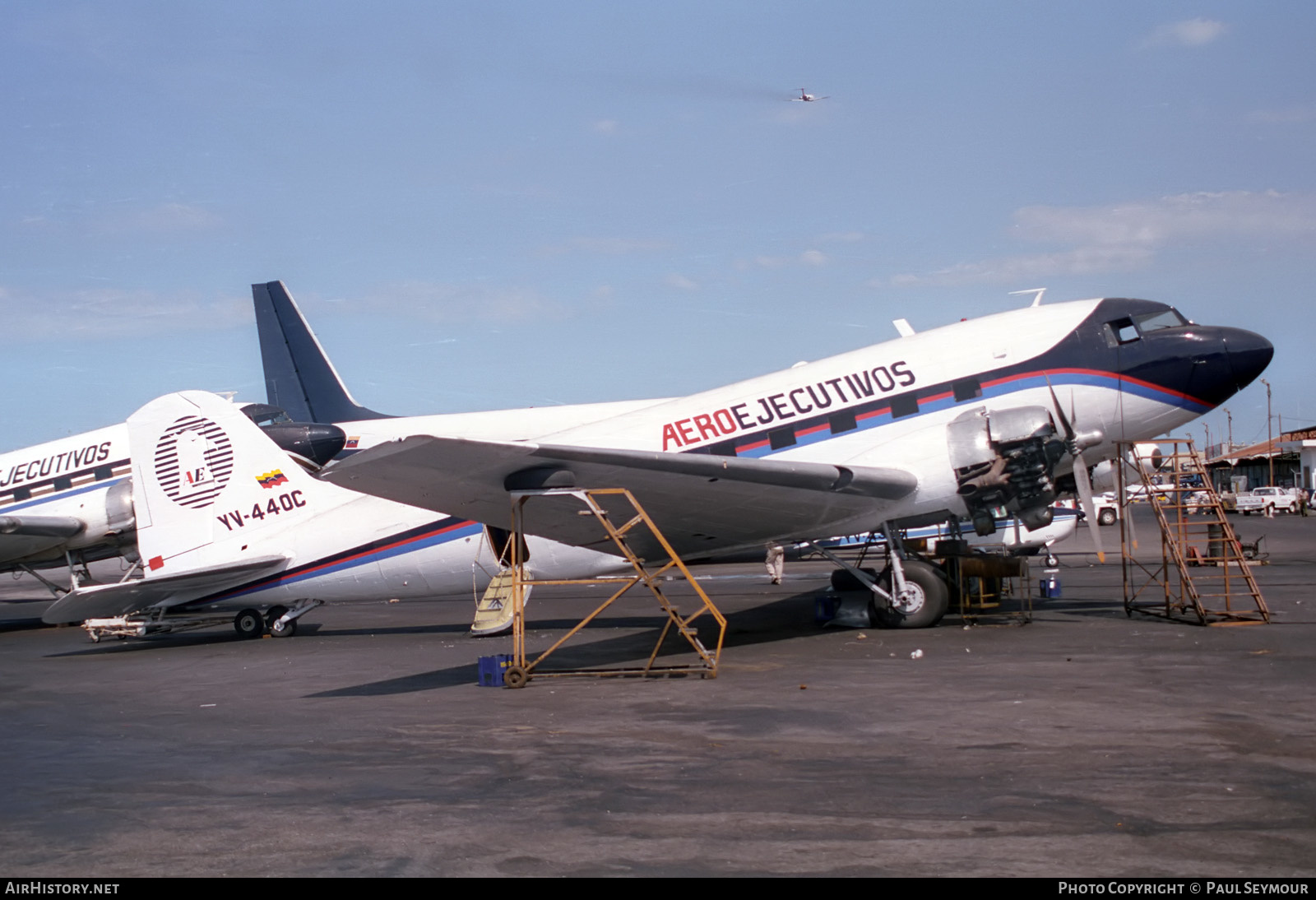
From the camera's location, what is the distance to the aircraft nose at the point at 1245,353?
16312 mm

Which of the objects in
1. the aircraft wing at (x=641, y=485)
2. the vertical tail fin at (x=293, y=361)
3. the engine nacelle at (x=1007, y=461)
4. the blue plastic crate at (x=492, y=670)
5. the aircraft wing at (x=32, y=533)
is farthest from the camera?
the vertical tail fin at (x=293, y=361)

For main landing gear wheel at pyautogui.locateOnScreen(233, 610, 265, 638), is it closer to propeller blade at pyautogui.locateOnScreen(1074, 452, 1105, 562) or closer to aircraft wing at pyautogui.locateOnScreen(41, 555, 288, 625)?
aircraft wing at pyautogui.locateOnScreen(41, 555, 288, 625)

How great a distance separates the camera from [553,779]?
26.0ft

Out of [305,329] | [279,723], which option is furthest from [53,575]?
[279,723]

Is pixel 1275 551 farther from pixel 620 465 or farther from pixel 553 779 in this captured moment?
pixel 553 779

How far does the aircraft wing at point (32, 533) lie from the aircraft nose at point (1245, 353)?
77.2 ft

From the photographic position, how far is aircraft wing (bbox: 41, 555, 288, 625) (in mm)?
16906

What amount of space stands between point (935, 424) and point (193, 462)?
1255 cm

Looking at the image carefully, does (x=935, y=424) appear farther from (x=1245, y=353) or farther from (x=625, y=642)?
(x=625, y=642)

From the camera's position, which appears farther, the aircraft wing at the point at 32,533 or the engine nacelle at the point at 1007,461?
the aircraft wing at the point at 32,533

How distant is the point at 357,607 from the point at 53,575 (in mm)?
26686

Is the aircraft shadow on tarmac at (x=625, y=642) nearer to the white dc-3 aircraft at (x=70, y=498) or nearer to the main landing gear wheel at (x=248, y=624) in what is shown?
the main landing gear wheel at (x=248, y=624)

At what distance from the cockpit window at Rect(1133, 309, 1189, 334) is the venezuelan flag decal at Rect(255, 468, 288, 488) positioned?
563 inches

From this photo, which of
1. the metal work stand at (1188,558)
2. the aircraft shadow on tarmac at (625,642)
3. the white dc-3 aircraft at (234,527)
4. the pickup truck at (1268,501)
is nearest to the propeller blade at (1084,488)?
the metal work stand at (1188,558)
